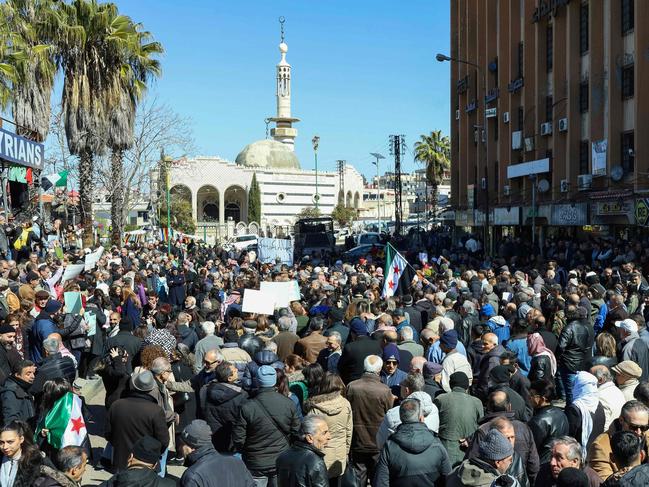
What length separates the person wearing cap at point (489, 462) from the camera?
5008mm

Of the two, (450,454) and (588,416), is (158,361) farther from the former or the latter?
(588,416)

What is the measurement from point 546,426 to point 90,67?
24.1 meters

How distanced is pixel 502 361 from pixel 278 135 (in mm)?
115958

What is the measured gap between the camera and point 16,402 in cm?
692

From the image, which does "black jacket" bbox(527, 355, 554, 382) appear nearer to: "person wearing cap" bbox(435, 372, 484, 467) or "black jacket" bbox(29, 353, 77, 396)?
"person wearing cap" bbox(435, 372, 484, 467)

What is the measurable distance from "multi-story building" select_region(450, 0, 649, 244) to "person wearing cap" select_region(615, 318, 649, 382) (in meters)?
13.8

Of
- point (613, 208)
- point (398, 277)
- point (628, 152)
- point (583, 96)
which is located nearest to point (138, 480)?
point (398, 277)

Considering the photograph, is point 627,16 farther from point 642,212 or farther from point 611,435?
point 611,435

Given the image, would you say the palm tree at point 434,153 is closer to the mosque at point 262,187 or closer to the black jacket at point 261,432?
the mosque at point 262,187

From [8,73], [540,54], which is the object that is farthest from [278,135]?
[8,73]

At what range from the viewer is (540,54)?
31.7 metres

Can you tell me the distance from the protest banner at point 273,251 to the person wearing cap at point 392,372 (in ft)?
61.5

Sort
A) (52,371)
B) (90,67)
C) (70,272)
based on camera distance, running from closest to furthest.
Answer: (52,371) < (70,272) < (90,67)

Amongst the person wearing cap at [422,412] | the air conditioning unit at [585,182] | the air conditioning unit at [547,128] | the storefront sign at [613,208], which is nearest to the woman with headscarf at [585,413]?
the person wearing cap at [422,412]
